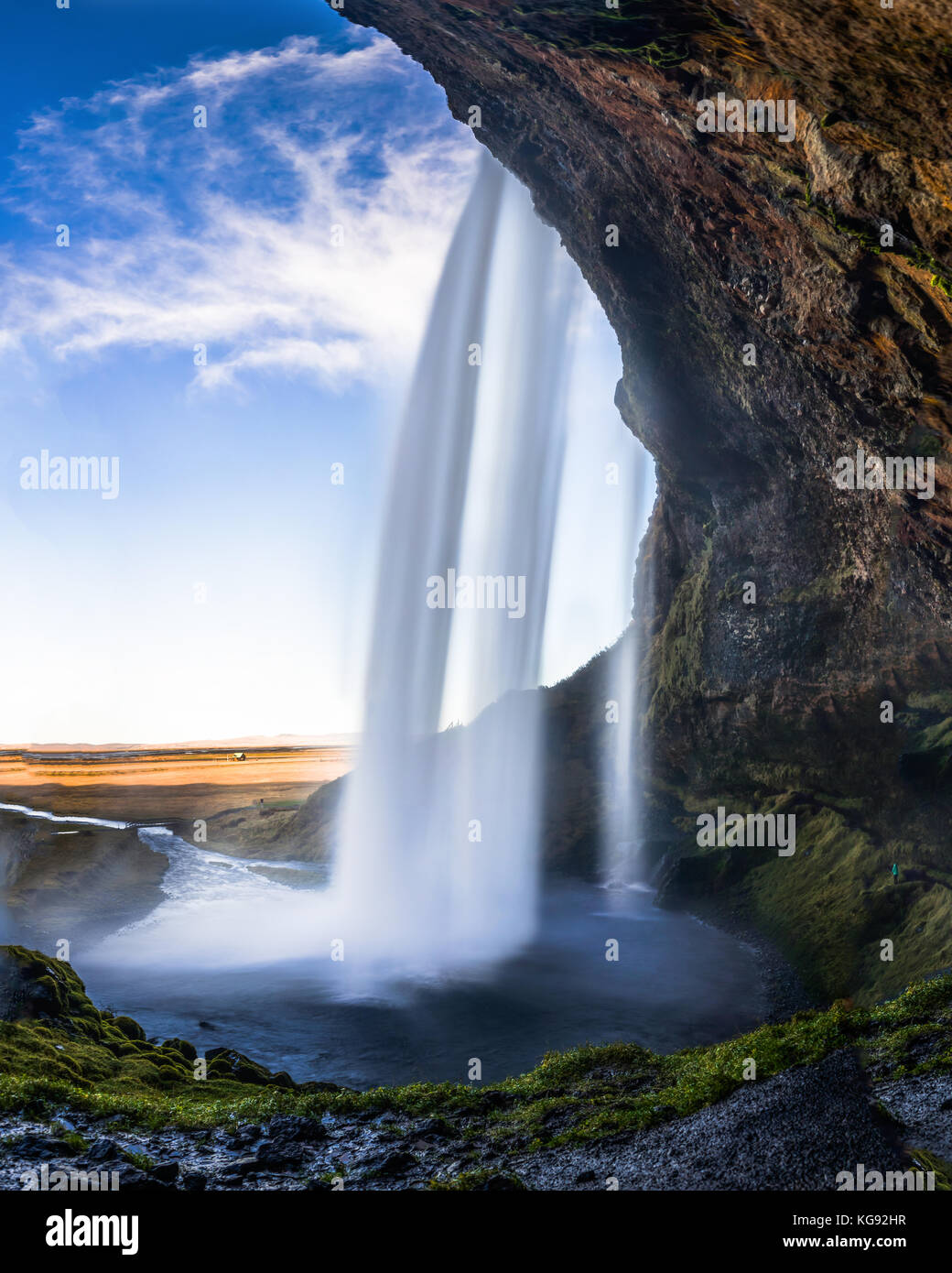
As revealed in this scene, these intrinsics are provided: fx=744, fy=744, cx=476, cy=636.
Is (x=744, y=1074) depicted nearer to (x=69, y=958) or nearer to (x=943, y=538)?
(x=943, y=538)

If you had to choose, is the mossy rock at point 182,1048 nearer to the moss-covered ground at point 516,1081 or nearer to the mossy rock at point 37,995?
the moss-covered ground at point 516,1081

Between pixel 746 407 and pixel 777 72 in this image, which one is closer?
pixel 777 72

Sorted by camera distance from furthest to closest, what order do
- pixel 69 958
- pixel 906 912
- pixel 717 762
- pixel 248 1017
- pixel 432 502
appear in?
pixel 432 502 < pixel 717 762 < pixel 69 958 < pixel 906 912 < pixel 248 1017

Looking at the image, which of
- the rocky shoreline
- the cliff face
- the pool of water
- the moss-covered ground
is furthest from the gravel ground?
the cliff face

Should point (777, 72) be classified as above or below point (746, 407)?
below

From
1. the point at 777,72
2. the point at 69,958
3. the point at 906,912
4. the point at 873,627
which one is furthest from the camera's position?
the point at 69,958

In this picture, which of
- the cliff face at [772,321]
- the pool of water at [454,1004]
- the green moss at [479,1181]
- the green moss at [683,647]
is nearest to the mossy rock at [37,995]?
the pool of water at [454,1004]

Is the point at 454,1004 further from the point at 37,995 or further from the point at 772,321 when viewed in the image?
the point at 772,321

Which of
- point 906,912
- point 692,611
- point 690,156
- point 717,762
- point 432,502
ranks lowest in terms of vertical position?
point 906,912

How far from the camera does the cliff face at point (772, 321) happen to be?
11.6 meters

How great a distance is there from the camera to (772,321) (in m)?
19.9
